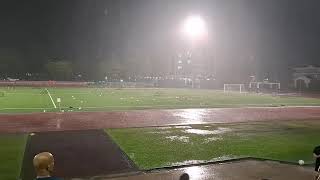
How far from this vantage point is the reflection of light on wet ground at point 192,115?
2475 centimetres

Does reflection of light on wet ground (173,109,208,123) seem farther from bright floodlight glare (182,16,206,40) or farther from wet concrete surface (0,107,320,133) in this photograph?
bright floodlight glare (182,16,206,40)

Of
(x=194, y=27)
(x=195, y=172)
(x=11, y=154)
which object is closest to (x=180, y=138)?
(x=195, y=172)

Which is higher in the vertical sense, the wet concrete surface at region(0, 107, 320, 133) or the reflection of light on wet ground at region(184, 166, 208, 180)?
the wet concrete surface at region(0, 107, 320, 133)

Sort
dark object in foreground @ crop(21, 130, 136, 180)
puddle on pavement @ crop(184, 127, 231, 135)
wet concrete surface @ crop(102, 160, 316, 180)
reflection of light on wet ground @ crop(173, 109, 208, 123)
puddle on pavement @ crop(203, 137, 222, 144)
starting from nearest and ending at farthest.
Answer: wet concrete surface @ crop(102, 160, 316, 180), dark object in foreground @ crop(21, 130, 136, 180), puddle on pavement @ crop(203, 137, 222, 144), puddle on pavement @ crop(184, 127, 231, 135), reflection of light on wet ground @ crop(173, 109, 208, 123)

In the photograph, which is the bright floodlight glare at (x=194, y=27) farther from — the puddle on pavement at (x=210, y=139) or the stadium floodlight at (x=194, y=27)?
the puddle on pavement at (x=210, y=139)

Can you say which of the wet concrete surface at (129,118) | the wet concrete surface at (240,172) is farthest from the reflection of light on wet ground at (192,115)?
the wet concrete surface at (240,172)

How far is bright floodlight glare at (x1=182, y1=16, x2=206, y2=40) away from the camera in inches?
3343

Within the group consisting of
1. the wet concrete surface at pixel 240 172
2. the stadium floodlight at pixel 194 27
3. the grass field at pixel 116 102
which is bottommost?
the wet concrete surface at pixel 240 172

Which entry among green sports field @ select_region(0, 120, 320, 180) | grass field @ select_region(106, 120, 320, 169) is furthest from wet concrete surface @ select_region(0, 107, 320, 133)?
grass field @ select_region(106, 120, 320, 169)

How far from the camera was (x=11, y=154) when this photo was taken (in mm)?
14609

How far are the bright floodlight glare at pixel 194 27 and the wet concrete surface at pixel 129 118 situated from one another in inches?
2197

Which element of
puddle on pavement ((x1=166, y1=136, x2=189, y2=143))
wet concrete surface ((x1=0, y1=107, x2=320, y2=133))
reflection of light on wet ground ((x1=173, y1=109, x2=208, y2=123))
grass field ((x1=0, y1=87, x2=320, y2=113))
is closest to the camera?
puddle on pavement ((x1=166, y1=136, x2=189, y2=143))

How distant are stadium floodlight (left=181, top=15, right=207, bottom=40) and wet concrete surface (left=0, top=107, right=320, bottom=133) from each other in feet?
183

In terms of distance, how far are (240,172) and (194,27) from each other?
7644 centimetres
